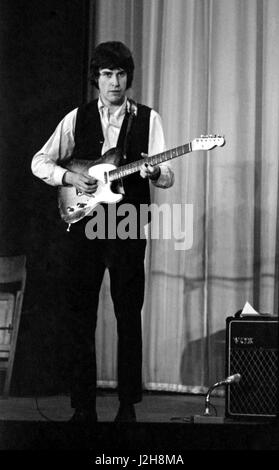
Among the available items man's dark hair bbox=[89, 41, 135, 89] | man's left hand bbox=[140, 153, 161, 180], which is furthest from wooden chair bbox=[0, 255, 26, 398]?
man's dark hair bbox=[89, 41, 135, 89]

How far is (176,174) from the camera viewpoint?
159 inches

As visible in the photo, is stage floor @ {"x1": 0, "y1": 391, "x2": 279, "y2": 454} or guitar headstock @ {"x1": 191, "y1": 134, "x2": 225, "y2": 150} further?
guitar headstock @ {"x1": 191, "y1": 134, "x2": 225, "y2": 150}

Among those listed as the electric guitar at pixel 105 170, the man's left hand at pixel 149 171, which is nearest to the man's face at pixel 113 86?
the electric guitar at pixel 105 170

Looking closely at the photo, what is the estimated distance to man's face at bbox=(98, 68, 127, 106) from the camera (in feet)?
11.8

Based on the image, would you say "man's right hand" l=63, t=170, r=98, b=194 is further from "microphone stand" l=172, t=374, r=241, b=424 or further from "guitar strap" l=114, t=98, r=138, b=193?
"microphone stand" l=172, t=374, r=241, b=424

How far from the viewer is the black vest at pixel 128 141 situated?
11.5 feet

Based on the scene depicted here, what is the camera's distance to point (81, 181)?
353 centimetres

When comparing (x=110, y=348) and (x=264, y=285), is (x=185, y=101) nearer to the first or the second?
(x=264, y=285)

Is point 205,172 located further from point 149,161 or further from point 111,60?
point 111,60

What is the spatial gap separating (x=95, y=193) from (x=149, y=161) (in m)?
0.28

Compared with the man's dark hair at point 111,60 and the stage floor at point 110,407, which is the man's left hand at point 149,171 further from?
the stage floor at point 110,407
